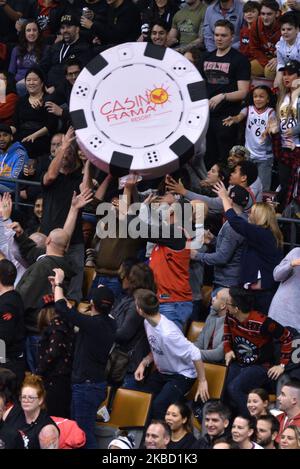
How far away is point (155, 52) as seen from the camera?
1330 centimetres

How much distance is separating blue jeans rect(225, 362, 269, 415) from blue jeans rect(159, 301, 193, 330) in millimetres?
956

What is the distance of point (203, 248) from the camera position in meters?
13.8

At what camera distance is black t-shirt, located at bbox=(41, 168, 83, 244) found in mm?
14227

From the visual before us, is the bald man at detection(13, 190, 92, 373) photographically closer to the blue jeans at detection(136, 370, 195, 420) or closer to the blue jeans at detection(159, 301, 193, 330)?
the blue jeans at detection(159, 301, 193, 330)

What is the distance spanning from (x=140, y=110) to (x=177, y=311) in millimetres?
1767

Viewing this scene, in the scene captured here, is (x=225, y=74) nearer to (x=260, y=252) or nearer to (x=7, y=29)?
(x=260, y=252)

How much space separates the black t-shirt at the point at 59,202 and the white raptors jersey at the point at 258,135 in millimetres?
1804

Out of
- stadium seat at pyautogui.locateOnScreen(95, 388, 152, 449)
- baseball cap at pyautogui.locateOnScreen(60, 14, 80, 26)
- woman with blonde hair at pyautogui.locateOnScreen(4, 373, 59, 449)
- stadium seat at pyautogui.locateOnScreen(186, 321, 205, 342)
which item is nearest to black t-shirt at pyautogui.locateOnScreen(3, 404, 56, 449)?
woman with blonde hair at pyautogui.locateOnScreen(4, 373, 59, 449)

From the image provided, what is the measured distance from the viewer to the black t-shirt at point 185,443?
38.1 feet

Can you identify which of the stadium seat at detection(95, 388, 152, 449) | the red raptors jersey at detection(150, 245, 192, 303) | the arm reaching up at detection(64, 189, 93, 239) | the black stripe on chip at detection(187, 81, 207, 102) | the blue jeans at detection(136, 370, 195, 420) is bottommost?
the stadium seat at detection(95, 388, 152, 449)

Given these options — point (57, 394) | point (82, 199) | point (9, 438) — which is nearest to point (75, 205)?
point (82, 199)

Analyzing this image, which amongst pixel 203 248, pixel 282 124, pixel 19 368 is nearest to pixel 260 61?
pixel 282 124

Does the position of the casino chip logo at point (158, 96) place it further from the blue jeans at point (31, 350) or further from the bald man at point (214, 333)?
the blue jeans at point (31, 350)

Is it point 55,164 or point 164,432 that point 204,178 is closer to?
point 55,164
